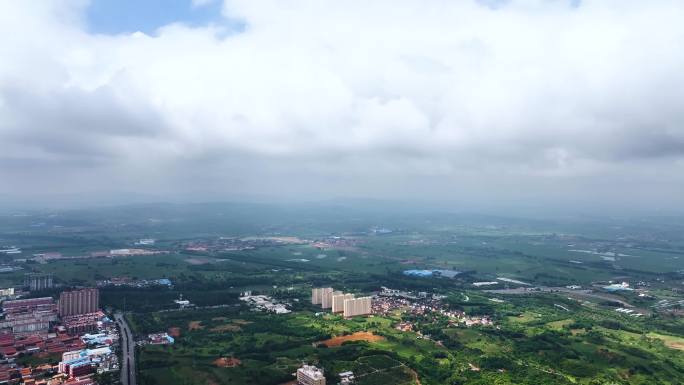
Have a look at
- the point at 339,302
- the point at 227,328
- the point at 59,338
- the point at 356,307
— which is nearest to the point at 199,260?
the point at 339,302

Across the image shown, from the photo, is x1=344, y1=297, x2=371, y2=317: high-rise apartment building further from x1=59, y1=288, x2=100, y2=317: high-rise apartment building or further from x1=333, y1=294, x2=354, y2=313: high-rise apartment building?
x1=59, y1=288, x2=100, y2=317: high-rise apartment building

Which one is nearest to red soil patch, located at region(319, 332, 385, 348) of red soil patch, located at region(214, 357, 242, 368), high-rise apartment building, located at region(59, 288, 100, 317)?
red soil patch, located at region(214, 357, 242, 368)

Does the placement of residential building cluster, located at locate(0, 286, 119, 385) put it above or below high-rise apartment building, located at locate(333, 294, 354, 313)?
below

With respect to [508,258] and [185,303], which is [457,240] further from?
[185,303]

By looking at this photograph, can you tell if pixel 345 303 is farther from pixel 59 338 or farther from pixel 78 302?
pixel 78 302

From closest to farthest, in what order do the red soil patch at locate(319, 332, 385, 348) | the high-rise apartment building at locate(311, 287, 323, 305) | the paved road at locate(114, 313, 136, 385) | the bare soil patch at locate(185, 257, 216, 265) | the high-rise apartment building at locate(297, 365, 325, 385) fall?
the high-rise apartment building at locate(297, 365, 325, 385), the paved road at locate(114, 313, 136, 385), the red soil patch at locate(319, 332, 385, 348), the high-rise apartment building at locate(311, 287, 323, 305), the bare soil patch at locate(185, 257, 216, 265)

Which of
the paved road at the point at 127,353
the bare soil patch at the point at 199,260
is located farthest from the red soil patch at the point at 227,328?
the bare soil patch at the point at 199,260

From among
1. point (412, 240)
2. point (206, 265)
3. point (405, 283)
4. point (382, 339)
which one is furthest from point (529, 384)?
point (412, 240)
